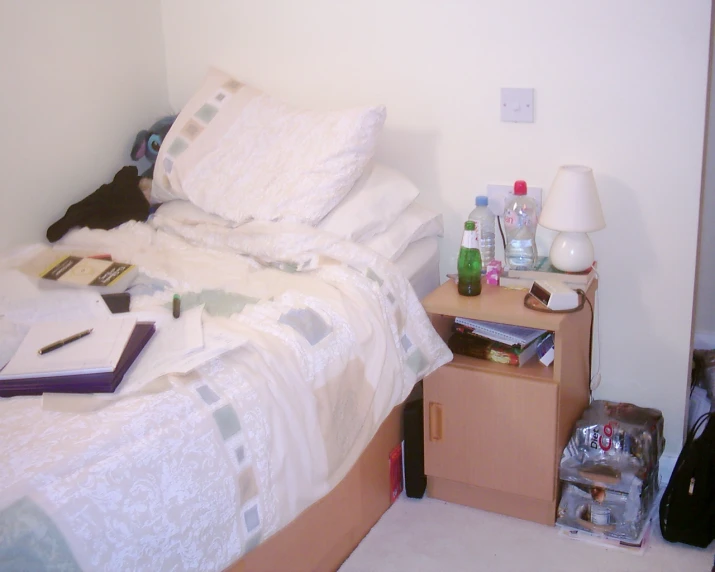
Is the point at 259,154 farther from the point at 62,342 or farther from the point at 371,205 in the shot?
the point at 62,342

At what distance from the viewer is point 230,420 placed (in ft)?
3.88

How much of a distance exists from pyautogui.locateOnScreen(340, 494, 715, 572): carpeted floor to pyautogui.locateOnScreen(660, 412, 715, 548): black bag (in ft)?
0.15

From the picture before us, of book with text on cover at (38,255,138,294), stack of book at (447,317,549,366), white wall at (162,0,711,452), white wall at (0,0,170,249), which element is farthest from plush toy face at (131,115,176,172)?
stack of book at (447,317,549,366)

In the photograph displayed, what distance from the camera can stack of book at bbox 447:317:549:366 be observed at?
1.82 m

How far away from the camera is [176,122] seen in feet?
7.16

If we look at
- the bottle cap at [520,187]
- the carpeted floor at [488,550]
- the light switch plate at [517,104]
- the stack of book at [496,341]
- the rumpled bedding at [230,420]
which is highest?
the light switch plate at [517,104]

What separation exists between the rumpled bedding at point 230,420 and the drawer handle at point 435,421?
16 centimetres

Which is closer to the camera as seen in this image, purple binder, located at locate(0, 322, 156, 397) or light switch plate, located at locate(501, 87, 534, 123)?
purple binder, located at locate(0, 322, 156, 397)

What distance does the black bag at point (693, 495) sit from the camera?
65.6 inches

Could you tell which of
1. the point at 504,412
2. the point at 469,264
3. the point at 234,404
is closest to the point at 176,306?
the point at 234,404

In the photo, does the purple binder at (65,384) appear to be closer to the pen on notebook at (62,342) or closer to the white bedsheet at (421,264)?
the pen on notebook at (62,342)

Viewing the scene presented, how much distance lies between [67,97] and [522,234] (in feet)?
4.61

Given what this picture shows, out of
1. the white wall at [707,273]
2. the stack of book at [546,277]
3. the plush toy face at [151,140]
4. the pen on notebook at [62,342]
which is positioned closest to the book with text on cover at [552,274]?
the stack of book at [546,277]

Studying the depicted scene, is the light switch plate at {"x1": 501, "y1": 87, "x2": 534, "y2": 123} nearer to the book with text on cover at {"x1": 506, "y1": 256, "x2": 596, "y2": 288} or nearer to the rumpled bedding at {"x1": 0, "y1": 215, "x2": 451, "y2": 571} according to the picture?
the book with text on cover at {"x1": 506, "y1": 256, "x2": 596, "y2": 288}
